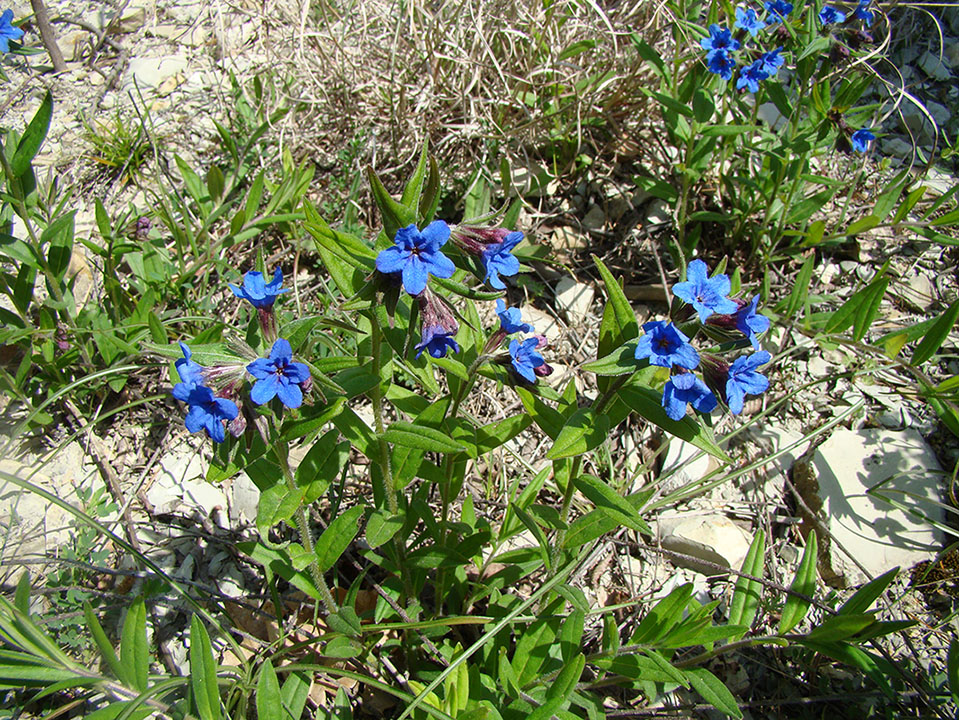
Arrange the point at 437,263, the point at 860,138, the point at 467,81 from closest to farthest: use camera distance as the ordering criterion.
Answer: the point at 437,263, the point at 860,138, the point at 467,81

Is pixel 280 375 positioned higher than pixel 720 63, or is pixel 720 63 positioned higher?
pixel 720 63

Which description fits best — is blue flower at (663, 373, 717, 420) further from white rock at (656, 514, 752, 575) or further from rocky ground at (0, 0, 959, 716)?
white rock at (656, 514, 752, 575)

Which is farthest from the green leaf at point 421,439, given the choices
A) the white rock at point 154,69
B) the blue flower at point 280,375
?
the white rock at point 154,69

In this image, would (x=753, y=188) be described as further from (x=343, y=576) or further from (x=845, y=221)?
(x=343, y=576)

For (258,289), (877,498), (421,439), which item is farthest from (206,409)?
(877,498)

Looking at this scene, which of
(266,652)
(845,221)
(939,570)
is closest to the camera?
(266,652)

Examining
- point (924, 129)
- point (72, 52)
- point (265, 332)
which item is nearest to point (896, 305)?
point (924, 129)

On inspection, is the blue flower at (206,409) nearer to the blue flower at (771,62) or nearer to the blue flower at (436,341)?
the blue flower at (436,341)

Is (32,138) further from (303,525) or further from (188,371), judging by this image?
(303,525)
